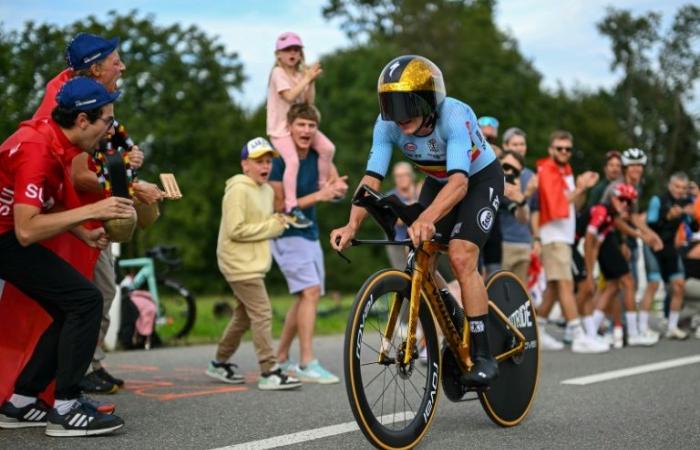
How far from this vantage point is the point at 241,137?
52344mm

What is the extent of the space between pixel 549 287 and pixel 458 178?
6763 millimetres

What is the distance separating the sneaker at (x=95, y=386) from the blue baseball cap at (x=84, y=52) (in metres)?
2.40

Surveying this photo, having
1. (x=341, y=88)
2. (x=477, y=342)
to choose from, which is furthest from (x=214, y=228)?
(x=477, y=342)

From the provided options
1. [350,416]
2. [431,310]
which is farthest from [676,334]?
[431,310]

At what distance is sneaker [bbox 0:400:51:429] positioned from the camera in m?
6.42

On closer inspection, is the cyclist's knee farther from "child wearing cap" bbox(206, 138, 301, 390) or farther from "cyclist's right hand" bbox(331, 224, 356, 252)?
"child wearing cap" bbox(206, 138, 301, 390)

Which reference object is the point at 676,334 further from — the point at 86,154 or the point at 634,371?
the point at 86,154

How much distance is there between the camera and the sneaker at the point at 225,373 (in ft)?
29.1

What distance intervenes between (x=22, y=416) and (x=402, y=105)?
2921mm

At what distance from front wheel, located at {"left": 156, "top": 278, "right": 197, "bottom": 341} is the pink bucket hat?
5159mm

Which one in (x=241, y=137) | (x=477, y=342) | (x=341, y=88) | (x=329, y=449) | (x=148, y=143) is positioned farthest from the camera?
(x=341, y=88)

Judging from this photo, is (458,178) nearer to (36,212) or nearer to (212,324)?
(36,212)

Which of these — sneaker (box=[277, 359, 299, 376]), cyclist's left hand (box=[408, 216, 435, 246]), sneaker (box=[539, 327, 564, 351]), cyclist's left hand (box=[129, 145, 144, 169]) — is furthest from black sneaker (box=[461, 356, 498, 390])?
sneaker (box=[539, 327, 564, 351])

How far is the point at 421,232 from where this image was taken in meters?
5.61
